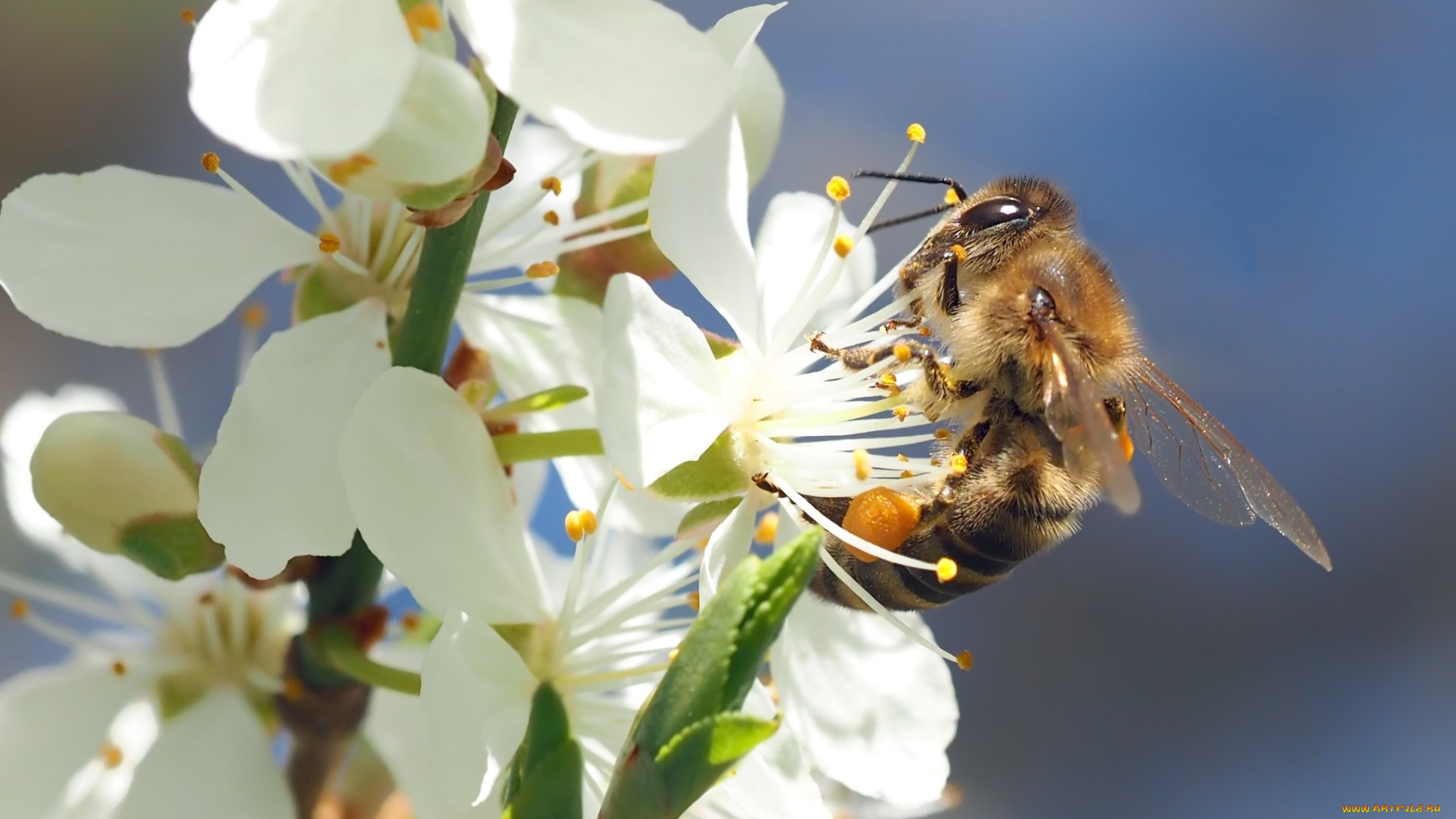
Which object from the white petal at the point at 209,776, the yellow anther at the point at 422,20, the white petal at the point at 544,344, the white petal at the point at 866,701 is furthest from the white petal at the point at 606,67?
the white petal at the point at 209,776

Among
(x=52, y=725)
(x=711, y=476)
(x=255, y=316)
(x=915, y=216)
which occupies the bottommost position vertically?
(x=52, y=725)

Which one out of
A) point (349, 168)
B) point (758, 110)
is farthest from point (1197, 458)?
point (349, 168)

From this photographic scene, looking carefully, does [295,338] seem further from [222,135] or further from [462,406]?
[222,135]

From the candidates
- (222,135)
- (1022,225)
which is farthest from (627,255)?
(222,135)

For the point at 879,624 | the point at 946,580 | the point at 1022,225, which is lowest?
the point at 879,624

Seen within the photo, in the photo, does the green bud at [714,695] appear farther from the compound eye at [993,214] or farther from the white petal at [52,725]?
the white petal at [52,725]

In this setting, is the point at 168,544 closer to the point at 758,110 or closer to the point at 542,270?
the point at 542,270

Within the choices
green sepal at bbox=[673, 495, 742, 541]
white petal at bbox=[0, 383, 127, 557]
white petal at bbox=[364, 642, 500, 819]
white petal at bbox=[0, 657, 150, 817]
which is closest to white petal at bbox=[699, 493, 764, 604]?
green sepal at bbox=[673, 495, 742, 541]
